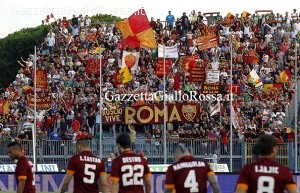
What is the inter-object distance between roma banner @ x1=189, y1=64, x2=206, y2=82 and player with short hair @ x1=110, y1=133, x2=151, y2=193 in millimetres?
29888

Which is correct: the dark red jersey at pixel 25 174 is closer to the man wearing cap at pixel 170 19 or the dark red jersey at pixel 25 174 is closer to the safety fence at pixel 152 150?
the safety fence at pixel 152 150

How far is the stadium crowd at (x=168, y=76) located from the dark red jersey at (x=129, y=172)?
2584 centimetres

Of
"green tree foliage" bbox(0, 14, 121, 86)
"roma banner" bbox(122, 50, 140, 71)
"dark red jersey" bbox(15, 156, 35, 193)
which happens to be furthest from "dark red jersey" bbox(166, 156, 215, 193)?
"green tree foliage" bbox(0, 14, 121, 86)

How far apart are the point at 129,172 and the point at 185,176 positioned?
1659 mm

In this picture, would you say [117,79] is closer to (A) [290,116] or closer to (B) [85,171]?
(A) [290,116]

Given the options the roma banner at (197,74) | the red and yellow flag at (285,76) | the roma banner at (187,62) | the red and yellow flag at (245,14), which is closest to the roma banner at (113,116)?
the roma banner at (197,74)

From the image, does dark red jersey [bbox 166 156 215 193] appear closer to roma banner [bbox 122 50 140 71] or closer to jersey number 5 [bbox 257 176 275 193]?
jersey number 5 [bbox 257 176 275 193]

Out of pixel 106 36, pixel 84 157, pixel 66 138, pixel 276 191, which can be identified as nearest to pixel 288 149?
pixel 66 138

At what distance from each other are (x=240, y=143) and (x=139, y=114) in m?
5.49

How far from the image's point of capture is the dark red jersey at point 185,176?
1712 cm

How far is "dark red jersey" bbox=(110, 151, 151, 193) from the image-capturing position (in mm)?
18516

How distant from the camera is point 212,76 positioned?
48219mm

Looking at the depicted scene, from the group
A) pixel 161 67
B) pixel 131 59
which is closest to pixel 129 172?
pixel 161 67

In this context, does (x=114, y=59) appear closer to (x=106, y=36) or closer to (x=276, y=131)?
(x=106, y=36)
